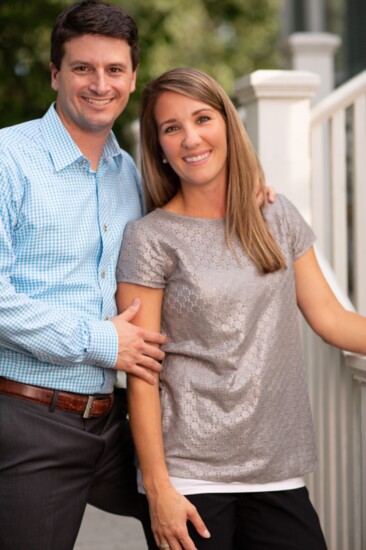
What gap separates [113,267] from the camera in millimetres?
2506

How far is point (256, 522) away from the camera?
2436 mm

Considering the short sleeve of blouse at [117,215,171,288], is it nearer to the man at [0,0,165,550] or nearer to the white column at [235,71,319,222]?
the man at [0,0,165,550]

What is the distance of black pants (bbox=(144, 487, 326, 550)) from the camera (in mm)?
2393

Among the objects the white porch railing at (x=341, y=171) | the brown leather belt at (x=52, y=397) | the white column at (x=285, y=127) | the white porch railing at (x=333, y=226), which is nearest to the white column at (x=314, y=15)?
the white porch railing at (x=333, y=226)

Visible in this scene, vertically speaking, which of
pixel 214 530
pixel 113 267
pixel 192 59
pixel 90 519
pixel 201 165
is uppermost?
pixel 192 59

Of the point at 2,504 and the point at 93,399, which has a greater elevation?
the point at 93,399

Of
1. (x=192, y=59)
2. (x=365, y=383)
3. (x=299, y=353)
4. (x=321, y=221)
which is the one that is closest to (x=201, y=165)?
(x=299, y=353)

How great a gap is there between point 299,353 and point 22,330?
770mm

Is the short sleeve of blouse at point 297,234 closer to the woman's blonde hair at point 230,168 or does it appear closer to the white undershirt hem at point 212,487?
the woman's blonde hair at point 230,168

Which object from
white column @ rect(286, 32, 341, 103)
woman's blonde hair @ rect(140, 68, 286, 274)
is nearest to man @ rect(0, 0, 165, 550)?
woman's blonde hair @ rect(140, 68, 286, 274)

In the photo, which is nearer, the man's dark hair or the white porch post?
the man's dark hair

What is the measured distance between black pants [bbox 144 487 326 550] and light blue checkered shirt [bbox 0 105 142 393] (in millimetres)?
437

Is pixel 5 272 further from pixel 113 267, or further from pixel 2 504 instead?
pixel 2 504

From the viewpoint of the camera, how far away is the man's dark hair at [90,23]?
94.7 inches
